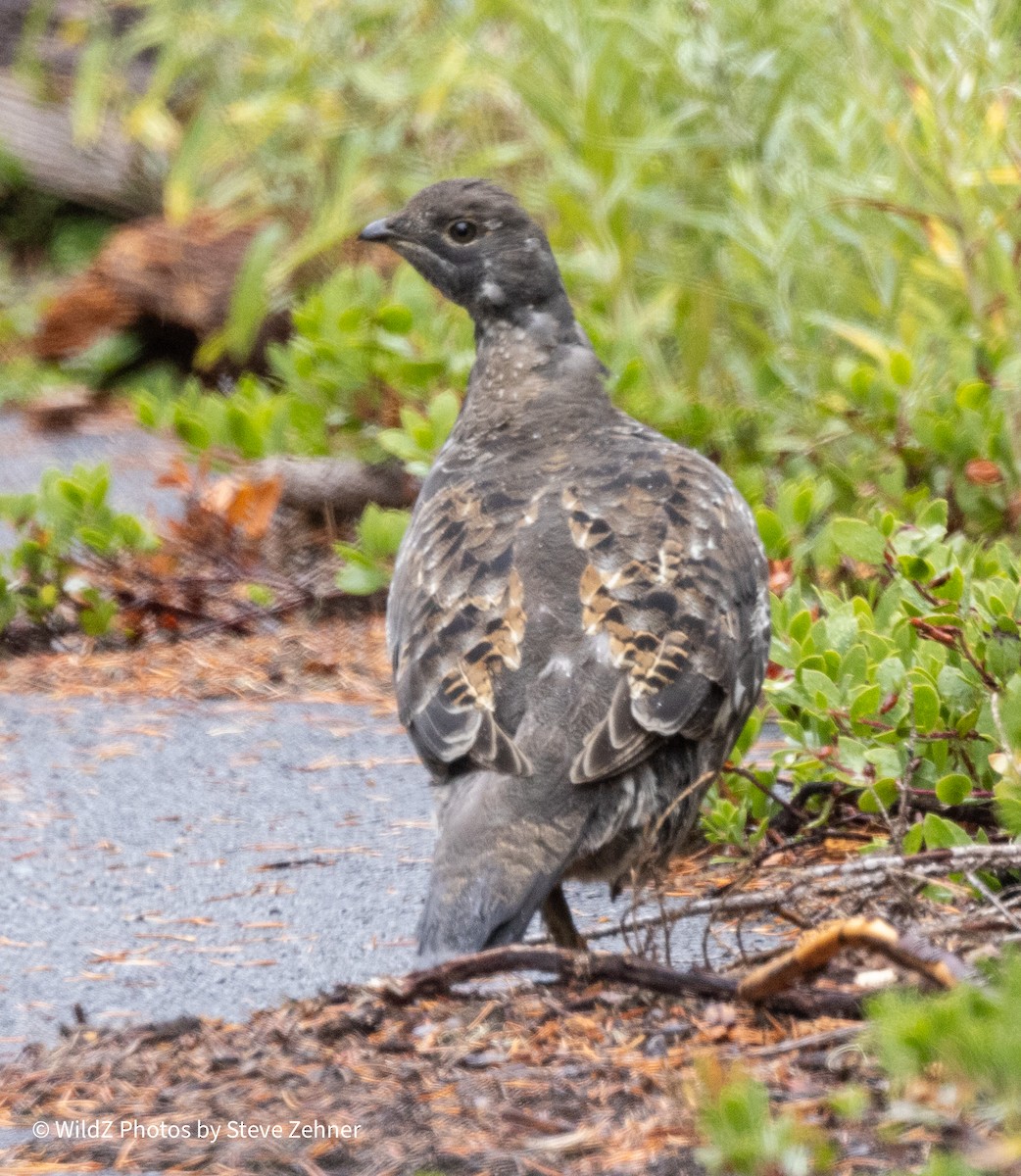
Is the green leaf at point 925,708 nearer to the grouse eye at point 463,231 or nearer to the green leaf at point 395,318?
the grouse eye at point 463,231

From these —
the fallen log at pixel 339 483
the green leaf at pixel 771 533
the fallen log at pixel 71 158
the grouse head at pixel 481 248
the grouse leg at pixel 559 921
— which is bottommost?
the grouse leg at pixel 559 921

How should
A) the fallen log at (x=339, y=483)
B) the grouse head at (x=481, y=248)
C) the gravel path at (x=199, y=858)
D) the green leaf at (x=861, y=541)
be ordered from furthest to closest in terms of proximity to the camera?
the fallen log at (x=339, y=483)
the grouse head at (x=481, y=248)
the green leaf at (x=861, y=541)
the gravel path at (x=199, y=858)

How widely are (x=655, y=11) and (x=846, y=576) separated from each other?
2.74m

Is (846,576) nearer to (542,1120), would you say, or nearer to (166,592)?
(166,592)

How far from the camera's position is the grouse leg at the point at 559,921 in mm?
3551

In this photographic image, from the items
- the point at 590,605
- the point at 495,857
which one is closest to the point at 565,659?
the point at 590,605

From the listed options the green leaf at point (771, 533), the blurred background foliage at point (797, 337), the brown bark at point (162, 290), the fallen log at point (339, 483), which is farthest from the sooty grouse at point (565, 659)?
the brown bark at point (162, 290)

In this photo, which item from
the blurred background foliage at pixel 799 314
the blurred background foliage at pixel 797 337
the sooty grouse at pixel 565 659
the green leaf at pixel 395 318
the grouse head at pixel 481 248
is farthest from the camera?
the green leaf at pixel 395 318

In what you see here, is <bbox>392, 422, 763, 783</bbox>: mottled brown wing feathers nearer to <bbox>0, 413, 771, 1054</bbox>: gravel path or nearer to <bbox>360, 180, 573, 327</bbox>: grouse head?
<bbox>0, 413, 771, 1054</bbox>: gravel path

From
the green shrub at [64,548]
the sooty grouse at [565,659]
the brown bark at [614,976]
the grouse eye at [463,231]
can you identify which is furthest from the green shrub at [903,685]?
the green shrub at [64,548]

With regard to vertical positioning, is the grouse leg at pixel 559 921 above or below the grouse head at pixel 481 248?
below

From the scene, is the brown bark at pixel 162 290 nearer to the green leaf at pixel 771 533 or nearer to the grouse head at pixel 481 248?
the grouse head at pixel 481 248

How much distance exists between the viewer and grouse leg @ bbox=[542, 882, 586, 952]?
3.55m

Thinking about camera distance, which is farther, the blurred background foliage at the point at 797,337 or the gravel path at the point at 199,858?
the blurred background foliage at the point at 797,337
